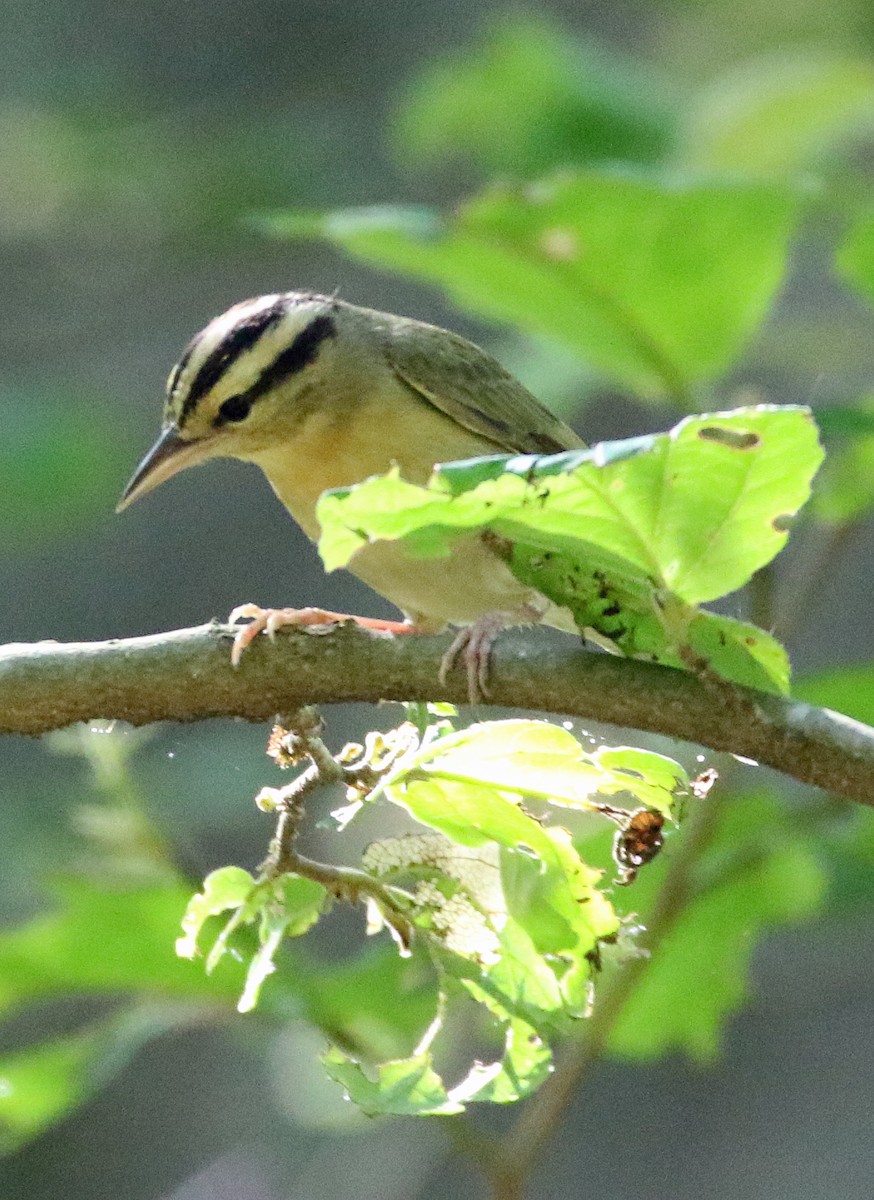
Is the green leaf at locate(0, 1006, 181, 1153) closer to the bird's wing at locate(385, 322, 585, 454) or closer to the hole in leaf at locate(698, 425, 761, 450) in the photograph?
the bird's wing at locate(385, 322, 585, 454)

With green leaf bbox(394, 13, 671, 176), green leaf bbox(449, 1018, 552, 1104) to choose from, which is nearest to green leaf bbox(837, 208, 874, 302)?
green leaf bbox(449, 1018, 552, 1104)

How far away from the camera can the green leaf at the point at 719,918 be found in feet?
7.77

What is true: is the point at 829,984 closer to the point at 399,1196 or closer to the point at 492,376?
the point at 399,1196

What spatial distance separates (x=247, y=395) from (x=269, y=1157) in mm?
3058

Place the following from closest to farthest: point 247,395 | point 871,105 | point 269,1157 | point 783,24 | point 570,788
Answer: point 570,788 < point 247,395 < point 871,105 < point 269,1157 < point 783,24

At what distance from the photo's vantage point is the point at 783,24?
305 inches

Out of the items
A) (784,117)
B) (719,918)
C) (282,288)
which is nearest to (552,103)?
(784,117)

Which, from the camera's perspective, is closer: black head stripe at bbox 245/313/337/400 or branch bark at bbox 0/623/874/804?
branch bark at bbox 0/623/874/804

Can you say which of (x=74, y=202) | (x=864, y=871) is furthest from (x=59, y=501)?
(x=864, y=871)

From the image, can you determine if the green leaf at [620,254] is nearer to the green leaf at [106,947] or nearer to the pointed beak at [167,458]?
the pointed beak at [167,458]

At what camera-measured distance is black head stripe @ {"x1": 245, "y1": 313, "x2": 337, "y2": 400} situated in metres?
2.81

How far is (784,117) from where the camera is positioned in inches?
163

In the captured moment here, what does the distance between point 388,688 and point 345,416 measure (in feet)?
4.69

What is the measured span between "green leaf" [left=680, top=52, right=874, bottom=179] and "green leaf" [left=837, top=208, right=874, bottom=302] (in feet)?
4.96
